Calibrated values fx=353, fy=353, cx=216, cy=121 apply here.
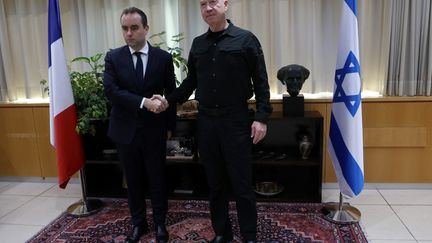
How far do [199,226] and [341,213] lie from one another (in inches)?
41.5

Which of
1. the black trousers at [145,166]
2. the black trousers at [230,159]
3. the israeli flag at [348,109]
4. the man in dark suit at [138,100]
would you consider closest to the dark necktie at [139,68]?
the man in dark suit at [138,100]

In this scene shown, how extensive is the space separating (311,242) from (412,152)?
138cm

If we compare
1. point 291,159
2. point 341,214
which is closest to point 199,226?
point 291,159

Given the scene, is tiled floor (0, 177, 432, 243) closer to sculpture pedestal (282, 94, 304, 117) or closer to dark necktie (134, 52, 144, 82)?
sculpture pedestal (282, 94, 304, 117)

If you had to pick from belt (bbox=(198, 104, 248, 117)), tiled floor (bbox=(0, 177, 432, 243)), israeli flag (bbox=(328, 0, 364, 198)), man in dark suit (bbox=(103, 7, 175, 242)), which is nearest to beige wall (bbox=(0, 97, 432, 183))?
tiled floor (bbox=(0, 177, 432, 243))

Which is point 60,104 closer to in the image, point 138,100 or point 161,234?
point 138,100

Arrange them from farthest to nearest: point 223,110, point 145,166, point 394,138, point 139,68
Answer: point 394,138
point 145,166
point 139,68
point 223,110

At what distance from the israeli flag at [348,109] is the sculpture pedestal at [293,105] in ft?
1.13

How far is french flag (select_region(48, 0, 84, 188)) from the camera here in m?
2.57

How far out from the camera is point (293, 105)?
2.80 m

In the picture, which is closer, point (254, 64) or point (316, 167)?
point (254, 64)

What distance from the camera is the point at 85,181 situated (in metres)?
3.06

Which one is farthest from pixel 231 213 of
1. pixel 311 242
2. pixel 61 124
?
pixel 61 124

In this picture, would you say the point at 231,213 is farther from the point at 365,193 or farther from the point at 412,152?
the point at 412,152
